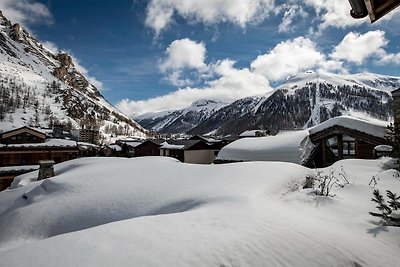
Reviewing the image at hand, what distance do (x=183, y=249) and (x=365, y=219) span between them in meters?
4.99

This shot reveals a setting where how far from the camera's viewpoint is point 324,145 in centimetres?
1872

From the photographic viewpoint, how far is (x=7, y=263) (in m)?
3.40

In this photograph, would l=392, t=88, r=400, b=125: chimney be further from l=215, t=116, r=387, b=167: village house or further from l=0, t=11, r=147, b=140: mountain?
l=0, t=11, r=147, b=140: mountain

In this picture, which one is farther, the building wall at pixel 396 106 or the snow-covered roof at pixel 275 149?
the snow-covered roof at pixel 275 149

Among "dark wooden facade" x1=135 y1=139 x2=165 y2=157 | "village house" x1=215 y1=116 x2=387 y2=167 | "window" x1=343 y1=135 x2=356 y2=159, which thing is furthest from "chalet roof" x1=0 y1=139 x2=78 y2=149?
"window" x1=343 y1=135 x2=356 y2=159

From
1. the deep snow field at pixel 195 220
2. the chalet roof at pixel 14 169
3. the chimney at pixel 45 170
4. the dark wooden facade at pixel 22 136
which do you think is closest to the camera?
the deep snow field at pixel 195 220

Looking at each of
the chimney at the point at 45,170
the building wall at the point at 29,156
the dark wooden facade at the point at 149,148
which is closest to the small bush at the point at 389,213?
the chimney at the point at 45,170

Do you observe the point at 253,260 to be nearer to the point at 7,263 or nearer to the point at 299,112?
the point at 7,263

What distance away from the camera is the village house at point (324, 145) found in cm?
1659

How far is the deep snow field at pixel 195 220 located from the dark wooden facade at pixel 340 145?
5.40m

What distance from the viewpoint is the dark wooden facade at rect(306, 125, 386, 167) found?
1667cm

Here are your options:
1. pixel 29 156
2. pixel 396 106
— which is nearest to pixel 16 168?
pixel 29 156

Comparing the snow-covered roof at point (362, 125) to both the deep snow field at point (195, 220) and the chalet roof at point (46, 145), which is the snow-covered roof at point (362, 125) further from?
the chalet roof at point (46, 145)

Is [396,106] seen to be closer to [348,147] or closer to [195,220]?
[348,147]
